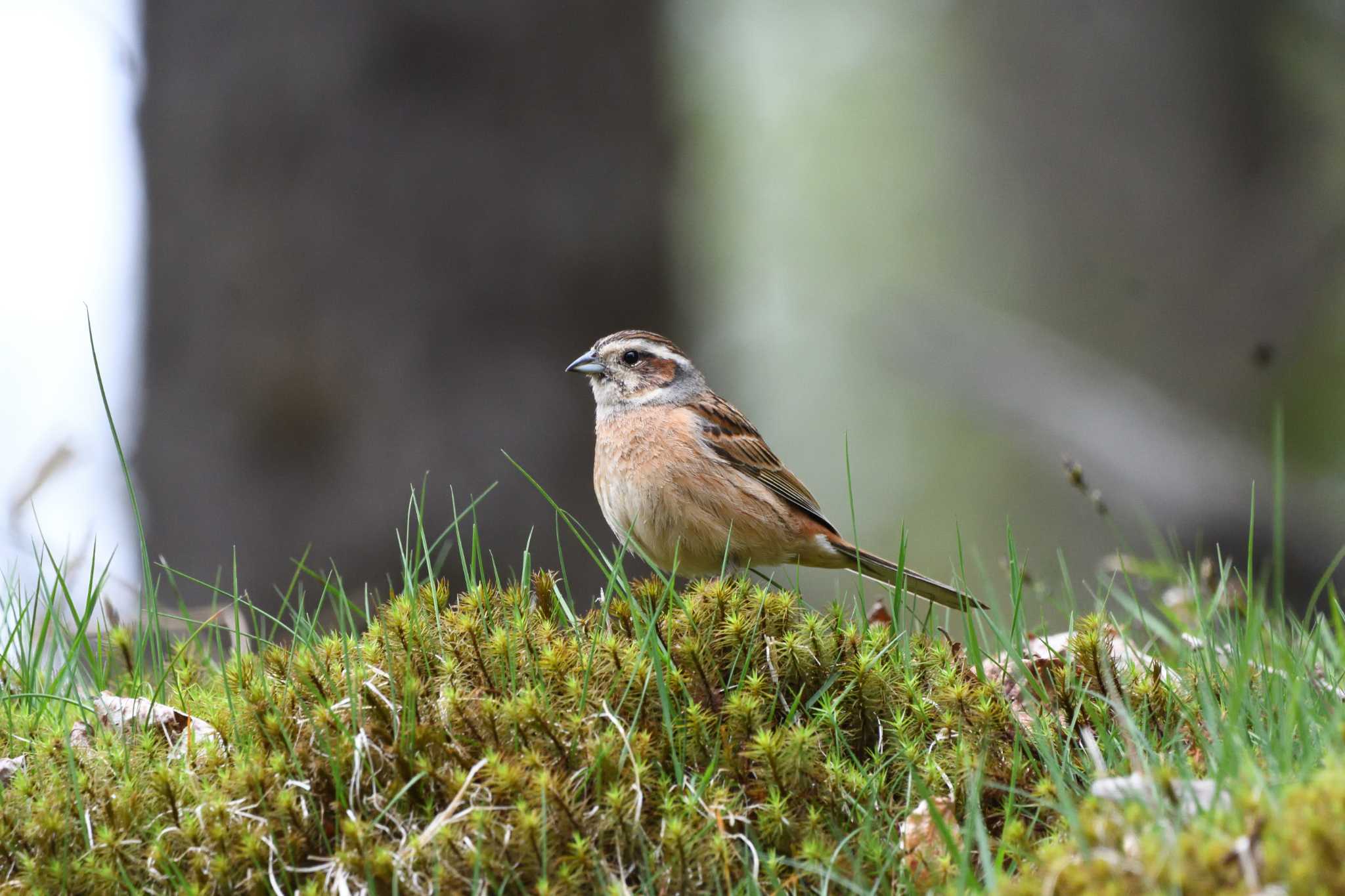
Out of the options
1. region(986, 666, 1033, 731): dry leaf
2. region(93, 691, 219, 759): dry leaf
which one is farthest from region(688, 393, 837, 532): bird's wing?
region(93, 691, 219, 759): dry leaf

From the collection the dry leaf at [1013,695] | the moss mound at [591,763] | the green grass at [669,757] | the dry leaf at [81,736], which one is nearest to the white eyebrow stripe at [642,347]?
the green grass at [669,757]

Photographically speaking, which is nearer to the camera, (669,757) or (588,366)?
(669,757)

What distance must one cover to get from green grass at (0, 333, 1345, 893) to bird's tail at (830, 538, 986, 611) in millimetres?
230

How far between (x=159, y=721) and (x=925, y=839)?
2128mm

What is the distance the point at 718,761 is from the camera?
288cm

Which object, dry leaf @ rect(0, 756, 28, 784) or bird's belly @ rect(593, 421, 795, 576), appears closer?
dry leaf @ rect(0, 756, 28, 784)

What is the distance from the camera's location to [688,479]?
512cm

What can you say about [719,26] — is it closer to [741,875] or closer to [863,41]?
[863,41]

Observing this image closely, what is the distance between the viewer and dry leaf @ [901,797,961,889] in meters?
2.46

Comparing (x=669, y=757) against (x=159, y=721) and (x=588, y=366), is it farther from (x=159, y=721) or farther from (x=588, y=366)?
(x=588, y=366)

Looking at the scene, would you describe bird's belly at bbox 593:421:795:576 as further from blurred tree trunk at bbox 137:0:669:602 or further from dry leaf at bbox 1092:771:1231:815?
dry leaf at bbox 1092:771:1231:815

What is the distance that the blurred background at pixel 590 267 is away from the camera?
6469 mm

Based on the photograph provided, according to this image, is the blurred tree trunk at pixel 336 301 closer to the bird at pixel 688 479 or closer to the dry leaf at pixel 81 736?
the bird at pixel 688 479

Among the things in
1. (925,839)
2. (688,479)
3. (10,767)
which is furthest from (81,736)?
(688,479)
